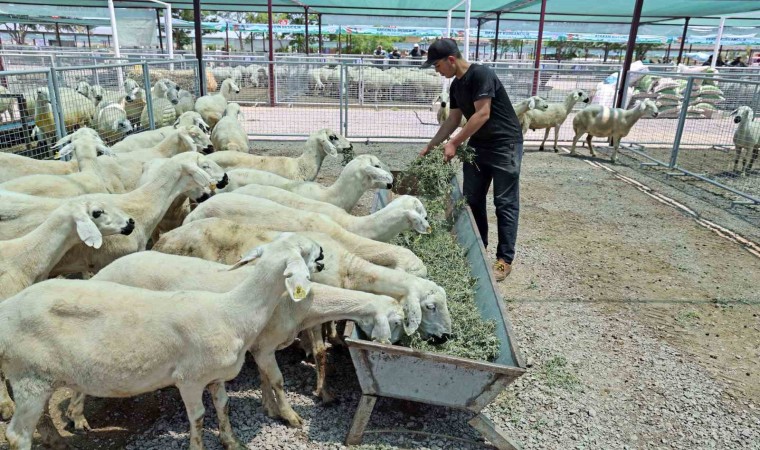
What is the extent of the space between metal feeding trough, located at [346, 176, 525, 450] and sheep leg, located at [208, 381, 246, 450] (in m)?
0.76

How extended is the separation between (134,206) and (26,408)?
220 cm

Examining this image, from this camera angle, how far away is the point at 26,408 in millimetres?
2977

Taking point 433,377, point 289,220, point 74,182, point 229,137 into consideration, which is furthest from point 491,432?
point 229,137

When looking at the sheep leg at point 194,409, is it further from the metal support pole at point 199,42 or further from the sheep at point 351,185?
the metal support pole at point 199,42

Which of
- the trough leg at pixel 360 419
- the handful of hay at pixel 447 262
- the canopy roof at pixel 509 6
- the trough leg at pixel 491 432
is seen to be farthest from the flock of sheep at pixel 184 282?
the canopy roof at pixel 509 6

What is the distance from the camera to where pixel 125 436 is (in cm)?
362

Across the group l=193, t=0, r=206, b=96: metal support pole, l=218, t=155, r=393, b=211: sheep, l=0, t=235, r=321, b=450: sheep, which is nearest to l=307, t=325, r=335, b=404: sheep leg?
l=0, t=235, r=321, b=450: sheep

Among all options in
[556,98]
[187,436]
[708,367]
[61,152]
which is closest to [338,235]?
[187,436]

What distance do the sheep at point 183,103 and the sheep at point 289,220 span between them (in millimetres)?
7288

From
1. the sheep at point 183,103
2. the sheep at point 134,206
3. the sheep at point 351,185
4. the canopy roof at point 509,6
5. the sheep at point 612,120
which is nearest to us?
the sheep at point 134,206

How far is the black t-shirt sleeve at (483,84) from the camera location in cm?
554

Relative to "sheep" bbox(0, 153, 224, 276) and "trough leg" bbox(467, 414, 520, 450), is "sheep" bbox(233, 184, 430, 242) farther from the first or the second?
"trough leg" bbox(467, 414, 520, 450)

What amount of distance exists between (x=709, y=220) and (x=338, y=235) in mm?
7286

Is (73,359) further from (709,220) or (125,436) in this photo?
(709,220)
